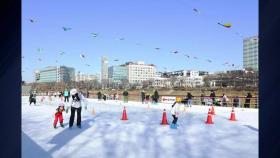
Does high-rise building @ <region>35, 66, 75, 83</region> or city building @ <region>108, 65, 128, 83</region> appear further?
city building @ <region>108, 65, 128, 83</region>

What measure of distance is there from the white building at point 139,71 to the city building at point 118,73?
1.95 meters

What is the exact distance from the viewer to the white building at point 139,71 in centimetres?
12593

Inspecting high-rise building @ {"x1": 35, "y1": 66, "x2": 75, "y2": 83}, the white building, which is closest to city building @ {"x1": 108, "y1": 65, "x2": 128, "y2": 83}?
the white building

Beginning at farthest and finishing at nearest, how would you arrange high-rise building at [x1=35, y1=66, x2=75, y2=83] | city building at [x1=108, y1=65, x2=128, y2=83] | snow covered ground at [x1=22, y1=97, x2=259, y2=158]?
1. city building at [x1=108, y1=65, x2=128, y2=83]
2. high-rise building at [x1=35, y1=66, x2=75, y2=83]
3. snow covered ground at [x1=22, y1=97, x2=259, y2=158]

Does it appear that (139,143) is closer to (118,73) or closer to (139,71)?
(118,73)

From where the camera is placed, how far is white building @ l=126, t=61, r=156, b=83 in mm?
125925

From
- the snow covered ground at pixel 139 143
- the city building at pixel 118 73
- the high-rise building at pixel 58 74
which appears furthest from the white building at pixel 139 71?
the snow covered ground at pixel 139 143

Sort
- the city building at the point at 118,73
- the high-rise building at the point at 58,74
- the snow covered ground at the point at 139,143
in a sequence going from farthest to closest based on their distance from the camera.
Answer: the city building at the point at 118,73
the high-rise building at the point at 58,74
the snow covered ground at the point at 139,143

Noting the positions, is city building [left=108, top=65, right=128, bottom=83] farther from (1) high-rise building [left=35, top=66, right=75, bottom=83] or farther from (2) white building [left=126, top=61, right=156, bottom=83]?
(1) high-rise building [left=35, top=66, right=75, bottom=83]

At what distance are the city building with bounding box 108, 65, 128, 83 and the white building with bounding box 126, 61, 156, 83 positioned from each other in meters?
1.95

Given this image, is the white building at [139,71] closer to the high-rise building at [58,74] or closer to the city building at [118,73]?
the city building at [118,73]

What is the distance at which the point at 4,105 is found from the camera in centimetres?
316

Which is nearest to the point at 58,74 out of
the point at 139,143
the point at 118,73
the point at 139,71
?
the point at 118,73

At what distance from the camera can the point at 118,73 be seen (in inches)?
4648
